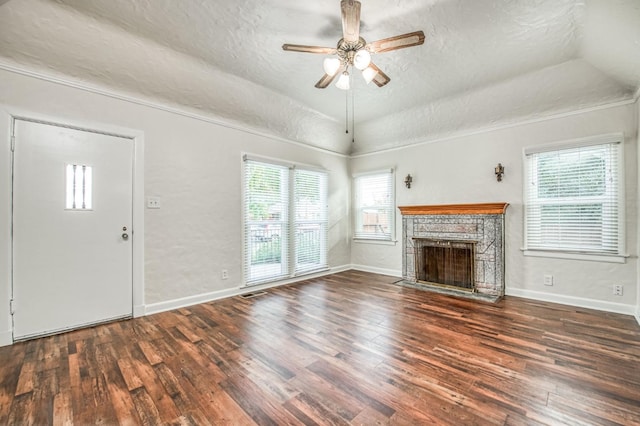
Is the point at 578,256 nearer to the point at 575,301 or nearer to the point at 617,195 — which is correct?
the point at 575,301

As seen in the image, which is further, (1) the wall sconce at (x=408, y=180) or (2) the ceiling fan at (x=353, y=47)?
(1) the wall sconce at (x=408, y=180)

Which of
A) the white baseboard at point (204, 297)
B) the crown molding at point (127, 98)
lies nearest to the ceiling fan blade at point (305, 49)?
the crown molding at point (127, 98)

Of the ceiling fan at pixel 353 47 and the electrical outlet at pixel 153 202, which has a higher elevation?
the ceiling fan at pixel 353 47

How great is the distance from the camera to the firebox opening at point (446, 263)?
4.37m

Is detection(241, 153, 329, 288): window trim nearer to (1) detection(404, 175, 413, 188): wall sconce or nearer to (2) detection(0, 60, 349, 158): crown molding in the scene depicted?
(2) detection(0, 60, 349, 158): crown molding

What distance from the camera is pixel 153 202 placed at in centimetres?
341

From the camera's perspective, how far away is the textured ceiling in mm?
2389

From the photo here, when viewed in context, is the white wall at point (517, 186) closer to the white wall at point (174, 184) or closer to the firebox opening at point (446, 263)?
the firebox opening at point (446, 263)

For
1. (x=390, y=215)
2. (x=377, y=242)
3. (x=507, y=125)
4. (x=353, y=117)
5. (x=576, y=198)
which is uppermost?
(x=353, y=117)

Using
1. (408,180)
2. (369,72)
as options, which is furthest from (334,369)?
(408,180)

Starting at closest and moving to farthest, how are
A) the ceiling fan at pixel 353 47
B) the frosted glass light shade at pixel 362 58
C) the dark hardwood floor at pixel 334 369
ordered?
1. the dark hardwood floor at pixel 334 369
2. the ceiling fan at pixel 353 47
3. the frosted glass light shade at pixel 362 58

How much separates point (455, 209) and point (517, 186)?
88cm

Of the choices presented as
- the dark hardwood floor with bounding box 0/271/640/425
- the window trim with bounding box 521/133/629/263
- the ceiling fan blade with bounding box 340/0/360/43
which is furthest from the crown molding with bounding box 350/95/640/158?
the ceiling fan blade with bounding box 340/0/360/43

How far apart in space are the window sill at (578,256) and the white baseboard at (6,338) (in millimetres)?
6033
